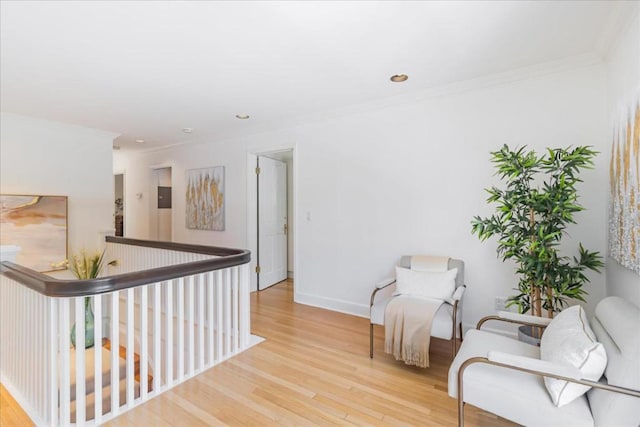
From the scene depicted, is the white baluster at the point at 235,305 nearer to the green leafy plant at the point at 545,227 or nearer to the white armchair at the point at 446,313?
the white armchair at the point at 446,313

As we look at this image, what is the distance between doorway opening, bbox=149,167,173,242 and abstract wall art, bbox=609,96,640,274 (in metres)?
6.06

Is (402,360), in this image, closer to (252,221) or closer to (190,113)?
(252,221)

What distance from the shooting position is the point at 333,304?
3.77 metres

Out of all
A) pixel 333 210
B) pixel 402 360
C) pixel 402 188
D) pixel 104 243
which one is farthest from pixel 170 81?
pixel 402 360

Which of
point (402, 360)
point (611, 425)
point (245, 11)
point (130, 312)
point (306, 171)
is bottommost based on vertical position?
point (402, 360)

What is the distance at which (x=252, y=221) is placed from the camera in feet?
15.1

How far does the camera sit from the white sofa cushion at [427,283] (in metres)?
2.61

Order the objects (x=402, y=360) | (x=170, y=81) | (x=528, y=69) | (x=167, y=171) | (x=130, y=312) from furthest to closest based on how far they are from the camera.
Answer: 1. (x=167, y=171)
2. (x=170, y=81)
3. (x=528, y=69)
4. (x=402, y=360)
5. (x=130, y=312)

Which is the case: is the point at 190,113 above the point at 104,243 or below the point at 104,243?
above

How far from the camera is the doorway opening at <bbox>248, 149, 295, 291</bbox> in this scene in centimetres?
464

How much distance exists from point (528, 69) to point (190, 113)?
11.5 feet

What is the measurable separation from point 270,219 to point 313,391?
3.11 metres

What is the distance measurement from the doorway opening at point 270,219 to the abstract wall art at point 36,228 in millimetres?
2424

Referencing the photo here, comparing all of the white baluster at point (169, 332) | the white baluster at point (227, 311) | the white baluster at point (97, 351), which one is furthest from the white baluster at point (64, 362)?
the white baluster at point (227, 311)
